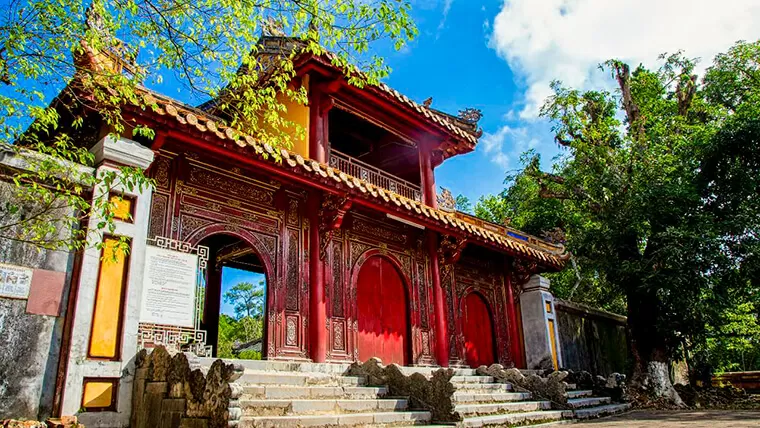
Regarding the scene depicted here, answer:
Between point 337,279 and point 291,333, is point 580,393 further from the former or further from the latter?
point 291,333

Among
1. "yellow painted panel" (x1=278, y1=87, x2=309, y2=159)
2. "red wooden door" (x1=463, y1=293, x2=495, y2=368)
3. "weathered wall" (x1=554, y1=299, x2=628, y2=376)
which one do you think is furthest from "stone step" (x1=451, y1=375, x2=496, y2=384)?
"weathered wall" (x1=554, y1=299, x2=628, y2=376)

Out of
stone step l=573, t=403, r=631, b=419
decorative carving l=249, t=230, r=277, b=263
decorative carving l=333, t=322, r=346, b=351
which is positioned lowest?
stone step l=573, t=403, r=631, b=419

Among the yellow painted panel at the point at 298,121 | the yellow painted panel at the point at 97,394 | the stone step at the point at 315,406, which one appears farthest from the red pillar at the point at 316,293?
the yellow painted panel at the point at 97,394

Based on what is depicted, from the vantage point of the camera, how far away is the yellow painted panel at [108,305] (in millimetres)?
5324

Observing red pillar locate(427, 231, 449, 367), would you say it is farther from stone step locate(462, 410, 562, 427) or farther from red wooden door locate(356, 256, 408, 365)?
stone step locate(462, 410, 562, 427)

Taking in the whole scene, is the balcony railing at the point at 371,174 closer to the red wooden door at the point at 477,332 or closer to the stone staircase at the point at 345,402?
the red wooden door at the point at 477,332

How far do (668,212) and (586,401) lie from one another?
14.6 ft

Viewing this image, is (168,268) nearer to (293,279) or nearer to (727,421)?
(293,279)

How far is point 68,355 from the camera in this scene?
199 inches

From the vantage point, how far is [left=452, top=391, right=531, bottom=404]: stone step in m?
7.31

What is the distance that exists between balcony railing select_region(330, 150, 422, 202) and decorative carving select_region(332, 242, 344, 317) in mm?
1830

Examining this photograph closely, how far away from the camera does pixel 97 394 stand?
518cm

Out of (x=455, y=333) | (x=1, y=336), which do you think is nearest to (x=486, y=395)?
(x=455, y=333)

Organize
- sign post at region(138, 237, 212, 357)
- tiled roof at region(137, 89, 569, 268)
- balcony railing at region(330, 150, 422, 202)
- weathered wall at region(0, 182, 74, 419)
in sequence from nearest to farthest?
1. weathered wall at region(0, 182, 74, 419)
2. sign post at region(138, 237, 212, 357)
3. tiled roof at region(137, 89, 569, 268)
4. balcony railing at region(330, 150, 422, 202)
